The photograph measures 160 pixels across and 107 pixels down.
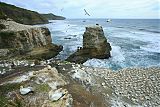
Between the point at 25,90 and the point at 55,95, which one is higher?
the point at 25,90

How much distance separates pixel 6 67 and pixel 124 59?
16.2 metres

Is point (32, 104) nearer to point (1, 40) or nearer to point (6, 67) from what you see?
point (6, 67)

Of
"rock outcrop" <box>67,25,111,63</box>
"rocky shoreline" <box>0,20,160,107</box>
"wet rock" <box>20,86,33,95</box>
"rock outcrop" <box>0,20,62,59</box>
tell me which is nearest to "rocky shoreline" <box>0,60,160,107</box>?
"rocky shoreline" <box>0,20,160,107</box>

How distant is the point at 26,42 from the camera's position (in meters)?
27.4

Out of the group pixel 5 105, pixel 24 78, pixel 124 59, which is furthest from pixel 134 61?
pixel 5 105

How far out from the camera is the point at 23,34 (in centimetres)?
2745

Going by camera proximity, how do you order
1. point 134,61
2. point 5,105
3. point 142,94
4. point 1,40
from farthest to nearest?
point 134,61 → point 1,40 → point 142,94 → point 5,105

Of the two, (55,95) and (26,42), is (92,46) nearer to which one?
(26,42)

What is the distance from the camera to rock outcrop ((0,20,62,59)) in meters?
26.4

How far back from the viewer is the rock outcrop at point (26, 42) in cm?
2639

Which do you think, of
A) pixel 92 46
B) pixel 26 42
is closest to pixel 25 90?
pixel 26 42

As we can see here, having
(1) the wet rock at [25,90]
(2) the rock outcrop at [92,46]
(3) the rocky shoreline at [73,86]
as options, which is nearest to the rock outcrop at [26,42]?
(2) the rock outcrop at [92,46]

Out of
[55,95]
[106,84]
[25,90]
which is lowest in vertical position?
[106,84]

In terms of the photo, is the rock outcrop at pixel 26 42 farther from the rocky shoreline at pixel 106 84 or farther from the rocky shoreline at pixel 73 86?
the rocky shoreline at pixel 106 84
